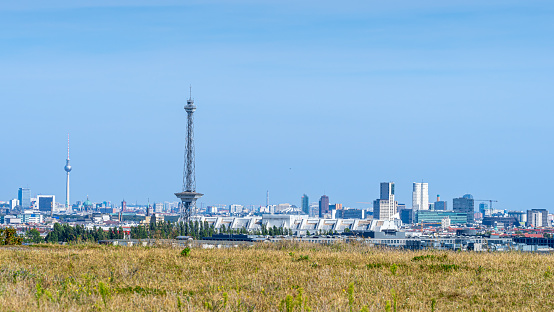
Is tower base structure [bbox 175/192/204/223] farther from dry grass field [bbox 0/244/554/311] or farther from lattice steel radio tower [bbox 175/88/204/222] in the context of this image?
dry grass field [bbox 0/244/554/311]

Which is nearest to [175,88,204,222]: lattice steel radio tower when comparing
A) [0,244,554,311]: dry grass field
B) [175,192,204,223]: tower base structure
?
[175,192,204,223]: tower base structure

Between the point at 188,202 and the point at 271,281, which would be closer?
the point at 271,281

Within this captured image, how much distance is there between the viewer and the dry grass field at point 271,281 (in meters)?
11.2

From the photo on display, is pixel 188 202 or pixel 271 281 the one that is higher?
pixel 271 281

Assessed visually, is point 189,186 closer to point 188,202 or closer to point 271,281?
point 188,202

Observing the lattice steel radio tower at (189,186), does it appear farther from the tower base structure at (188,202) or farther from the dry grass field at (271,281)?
the dry grass field at (271,281)

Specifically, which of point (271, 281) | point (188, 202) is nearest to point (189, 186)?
point (188, 202)

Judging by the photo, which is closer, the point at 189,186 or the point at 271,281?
the point at 271,281

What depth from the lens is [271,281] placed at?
44.0 ft

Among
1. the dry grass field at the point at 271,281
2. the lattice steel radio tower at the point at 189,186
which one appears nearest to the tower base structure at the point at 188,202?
the lattice steel radio tower at the point at 189,186

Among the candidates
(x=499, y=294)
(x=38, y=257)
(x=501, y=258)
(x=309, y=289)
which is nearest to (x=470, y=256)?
(x=501, y=258)

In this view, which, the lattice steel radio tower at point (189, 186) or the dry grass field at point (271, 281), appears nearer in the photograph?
the dry grass field at point (271, 281)

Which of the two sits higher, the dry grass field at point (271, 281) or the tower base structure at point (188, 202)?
the dry grass field at point (271, 281)

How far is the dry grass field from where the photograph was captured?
11.2 m
